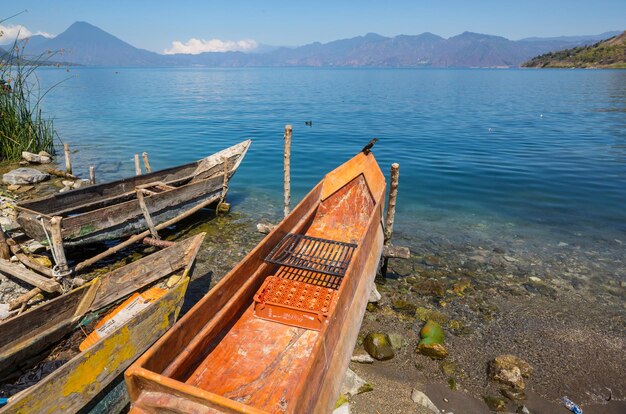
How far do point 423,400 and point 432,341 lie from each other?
5.91 feet

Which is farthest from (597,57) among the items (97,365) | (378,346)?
(97,365)

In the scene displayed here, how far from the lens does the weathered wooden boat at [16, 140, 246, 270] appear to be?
372 inches

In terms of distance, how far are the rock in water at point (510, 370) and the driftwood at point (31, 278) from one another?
956cm

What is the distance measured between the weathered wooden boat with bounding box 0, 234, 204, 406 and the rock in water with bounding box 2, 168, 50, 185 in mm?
13101

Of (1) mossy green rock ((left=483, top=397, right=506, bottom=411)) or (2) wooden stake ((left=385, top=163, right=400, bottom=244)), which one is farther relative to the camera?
(2) wooden stake ((left=385, top=163, right=400, bottom=244))

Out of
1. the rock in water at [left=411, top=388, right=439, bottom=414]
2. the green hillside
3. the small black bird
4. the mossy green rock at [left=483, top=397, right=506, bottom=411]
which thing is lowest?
the mossy green rock at [left=483, top=397, right=506, bottom=411]

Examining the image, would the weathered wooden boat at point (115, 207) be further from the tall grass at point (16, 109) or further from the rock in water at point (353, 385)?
the tall grass at point (16, 109)

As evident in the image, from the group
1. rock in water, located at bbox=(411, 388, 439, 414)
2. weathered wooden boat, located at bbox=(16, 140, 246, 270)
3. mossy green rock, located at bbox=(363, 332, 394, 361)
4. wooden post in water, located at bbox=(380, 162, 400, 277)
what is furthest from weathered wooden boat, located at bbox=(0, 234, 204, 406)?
wooden post in water, located at bbox=(380, 162, 400, 277)

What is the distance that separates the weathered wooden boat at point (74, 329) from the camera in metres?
4.74

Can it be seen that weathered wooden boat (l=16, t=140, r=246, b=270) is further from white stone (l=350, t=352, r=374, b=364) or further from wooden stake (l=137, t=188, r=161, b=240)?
white stone (l=350, t=352, r=374, b=364)

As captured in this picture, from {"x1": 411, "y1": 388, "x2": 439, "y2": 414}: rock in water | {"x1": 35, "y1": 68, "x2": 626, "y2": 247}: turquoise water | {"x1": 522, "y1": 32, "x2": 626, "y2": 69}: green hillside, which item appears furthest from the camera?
{"x1": 522, "y1": 32, "x2": 626, "y2": 69}: green hillside

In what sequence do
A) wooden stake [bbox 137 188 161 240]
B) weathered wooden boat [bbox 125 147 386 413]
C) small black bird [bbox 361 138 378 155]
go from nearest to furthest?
weathered wooden boat [bbox 125 147 386 413], wooden stake [bbox 137 188 161 240], small black bird [bbox 361 138 378 155]

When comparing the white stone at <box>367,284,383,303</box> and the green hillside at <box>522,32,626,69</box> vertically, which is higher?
the green hillside at <box>522,32,626,69</box>

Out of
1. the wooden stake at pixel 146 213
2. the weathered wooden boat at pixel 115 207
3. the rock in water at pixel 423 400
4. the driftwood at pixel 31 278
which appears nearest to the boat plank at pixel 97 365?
the driftwood at pixel 31 278
